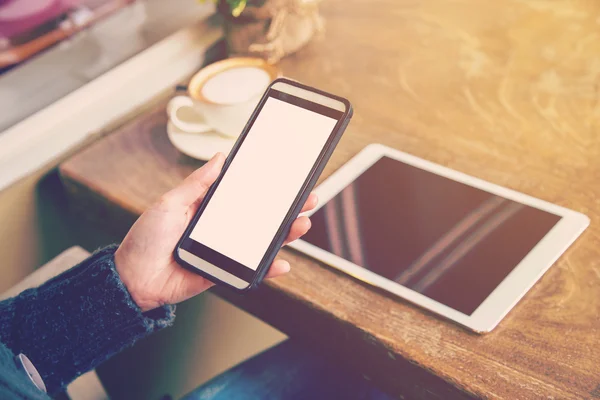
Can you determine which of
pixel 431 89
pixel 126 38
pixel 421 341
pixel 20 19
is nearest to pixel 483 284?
pixel 421 341

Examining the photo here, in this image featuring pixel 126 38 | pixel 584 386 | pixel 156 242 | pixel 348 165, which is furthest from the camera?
pixel 126 38

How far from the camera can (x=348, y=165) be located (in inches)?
30.6

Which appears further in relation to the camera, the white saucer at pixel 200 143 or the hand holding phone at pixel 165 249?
the white saucer at pixel 200 143

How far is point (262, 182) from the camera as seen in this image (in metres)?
0.63

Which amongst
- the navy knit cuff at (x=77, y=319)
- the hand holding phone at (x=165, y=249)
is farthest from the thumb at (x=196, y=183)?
the navy knit cuff at (x=77, y=319)

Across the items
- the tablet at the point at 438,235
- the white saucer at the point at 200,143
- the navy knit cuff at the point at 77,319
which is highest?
the white saucer at the point at 200,143

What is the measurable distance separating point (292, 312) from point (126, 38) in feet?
2.30

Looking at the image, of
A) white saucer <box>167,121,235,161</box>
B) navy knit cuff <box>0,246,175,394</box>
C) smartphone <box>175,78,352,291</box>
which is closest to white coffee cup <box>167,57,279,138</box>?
Result: white saucer <box>167,121,235,161</box>

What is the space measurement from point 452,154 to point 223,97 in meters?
0.33

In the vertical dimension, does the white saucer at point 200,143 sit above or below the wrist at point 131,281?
above

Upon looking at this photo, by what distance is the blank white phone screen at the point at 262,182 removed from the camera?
2.00ft

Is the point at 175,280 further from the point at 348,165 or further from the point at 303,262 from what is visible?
the point at 348,165

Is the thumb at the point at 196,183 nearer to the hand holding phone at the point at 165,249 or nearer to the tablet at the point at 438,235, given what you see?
the hand holding phone at the point at 165,249

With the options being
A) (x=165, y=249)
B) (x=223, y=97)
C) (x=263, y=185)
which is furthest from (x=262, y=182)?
(x=223, y=97)
